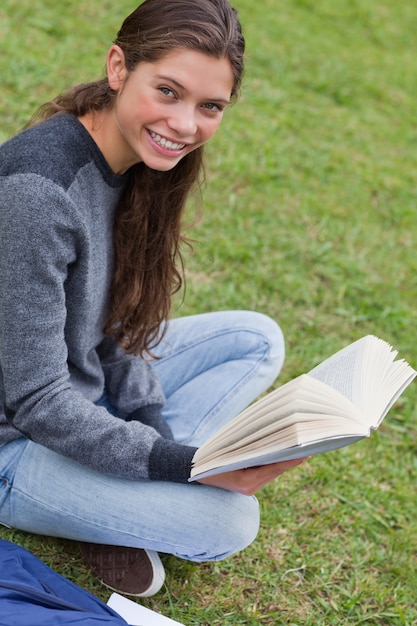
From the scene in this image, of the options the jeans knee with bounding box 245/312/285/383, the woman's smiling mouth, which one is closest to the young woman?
the woman's smiling mouth

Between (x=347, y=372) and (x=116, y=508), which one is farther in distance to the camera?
(x=116, y=508)

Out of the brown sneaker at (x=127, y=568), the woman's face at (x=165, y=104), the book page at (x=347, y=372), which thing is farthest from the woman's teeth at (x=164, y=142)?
the brown sneaker at (x=127, y=568)

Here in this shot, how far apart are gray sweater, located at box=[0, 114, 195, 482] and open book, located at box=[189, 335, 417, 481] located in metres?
0.25

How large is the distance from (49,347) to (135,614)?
0.73 meters

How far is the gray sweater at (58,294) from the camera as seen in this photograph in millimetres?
1681

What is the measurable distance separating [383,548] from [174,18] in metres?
1.79

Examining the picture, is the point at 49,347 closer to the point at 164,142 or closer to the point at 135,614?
the point at 164,142

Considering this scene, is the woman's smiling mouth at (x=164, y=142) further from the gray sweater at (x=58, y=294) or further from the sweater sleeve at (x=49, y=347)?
the sweater sleeve at (x=49, y=347)

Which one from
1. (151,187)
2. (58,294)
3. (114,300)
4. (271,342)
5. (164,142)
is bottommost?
(271,342)

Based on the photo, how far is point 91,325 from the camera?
204cm

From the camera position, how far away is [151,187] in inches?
81.2

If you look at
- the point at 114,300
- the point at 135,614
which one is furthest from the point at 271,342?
the point at 135,614

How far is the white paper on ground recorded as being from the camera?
6.24ft

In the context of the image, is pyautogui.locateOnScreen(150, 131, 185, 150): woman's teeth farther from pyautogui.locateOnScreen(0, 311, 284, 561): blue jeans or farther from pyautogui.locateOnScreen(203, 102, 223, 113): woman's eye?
pyautogui.locateOnScreen(0, 311, 284, 561): blue jeans
